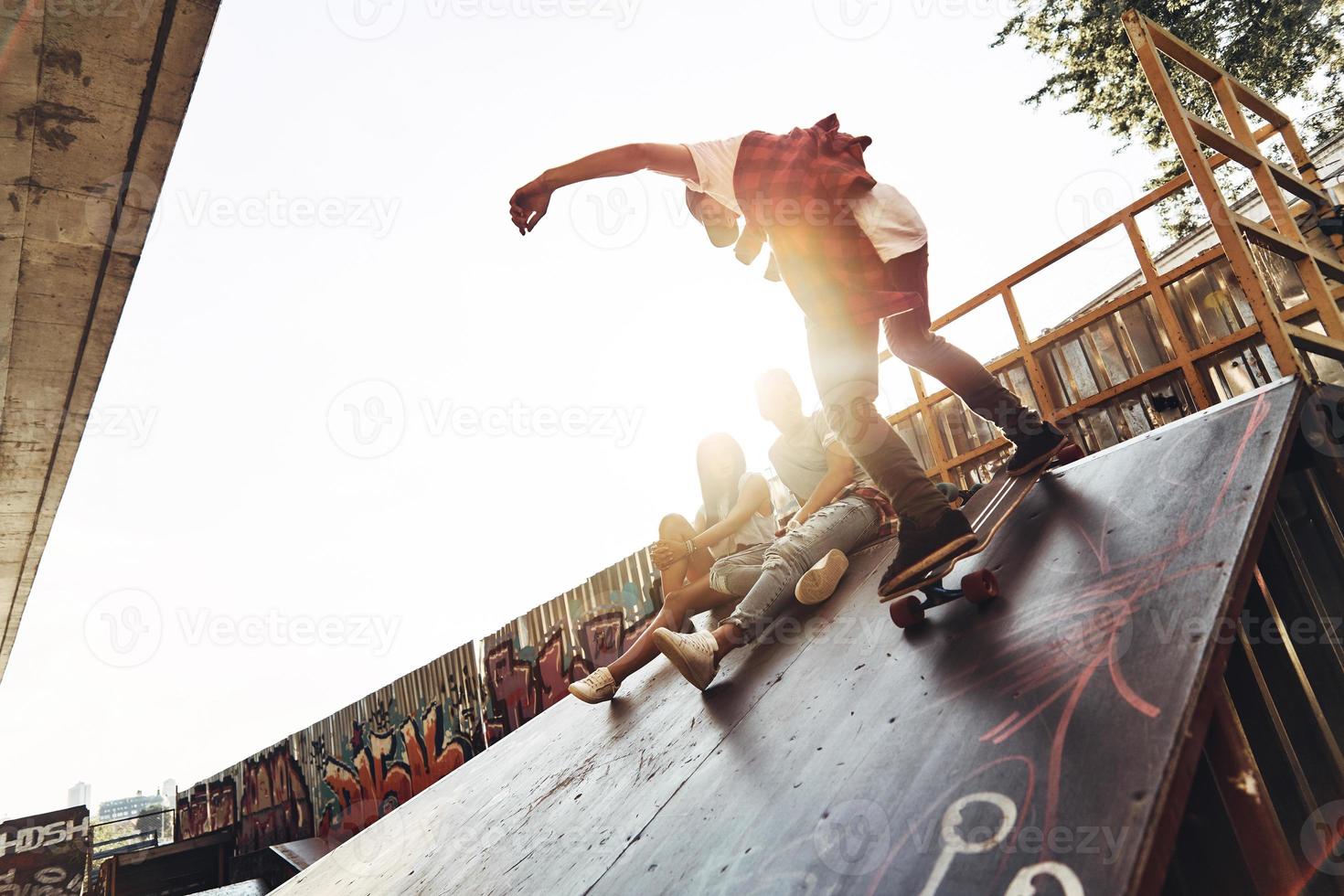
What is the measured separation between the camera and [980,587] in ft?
6.84

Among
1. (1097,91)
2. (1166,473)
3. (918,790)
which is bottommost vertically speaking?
(918,790)

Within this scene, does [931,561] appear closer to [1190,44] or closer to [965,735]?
[965,735]

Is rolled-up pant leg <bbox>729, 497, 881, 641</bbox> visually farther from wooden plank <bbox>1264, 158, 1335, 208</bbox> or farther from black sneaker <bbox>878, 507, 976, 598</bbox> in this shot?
wooden plank <bbox>1264, 158, 1335, 208</bbox>

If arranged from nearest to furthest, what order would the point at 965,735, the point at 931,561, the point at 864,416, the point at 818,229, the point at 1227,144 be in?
the point at 965,735 < the point at 931,561 < the point at 864,416 < the point at 818,229 < the point at 1227,144

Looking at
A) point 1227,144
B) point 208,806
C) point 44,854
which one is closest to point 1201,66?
point 1227,144

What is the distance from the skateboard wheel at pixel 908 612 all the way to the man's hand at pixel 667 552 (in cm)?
210

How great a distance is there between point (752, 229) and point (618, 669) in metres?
2.39

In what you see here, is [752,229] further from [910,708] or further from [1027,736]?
[1027,736]

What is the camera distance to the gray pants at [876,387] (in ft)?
7.83

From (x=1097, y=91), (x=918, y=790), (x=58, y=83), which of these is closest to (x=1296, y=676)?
(x=918, y=790)

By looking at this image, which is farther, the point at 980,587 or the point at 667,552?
the point at 667,552

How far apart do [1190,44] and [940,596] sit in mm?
14737

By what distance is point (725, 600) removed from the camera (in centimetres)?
444

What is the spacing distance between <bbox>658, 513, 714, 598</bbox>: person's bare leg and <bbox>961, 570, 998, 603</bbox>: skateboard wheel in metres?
2.40
